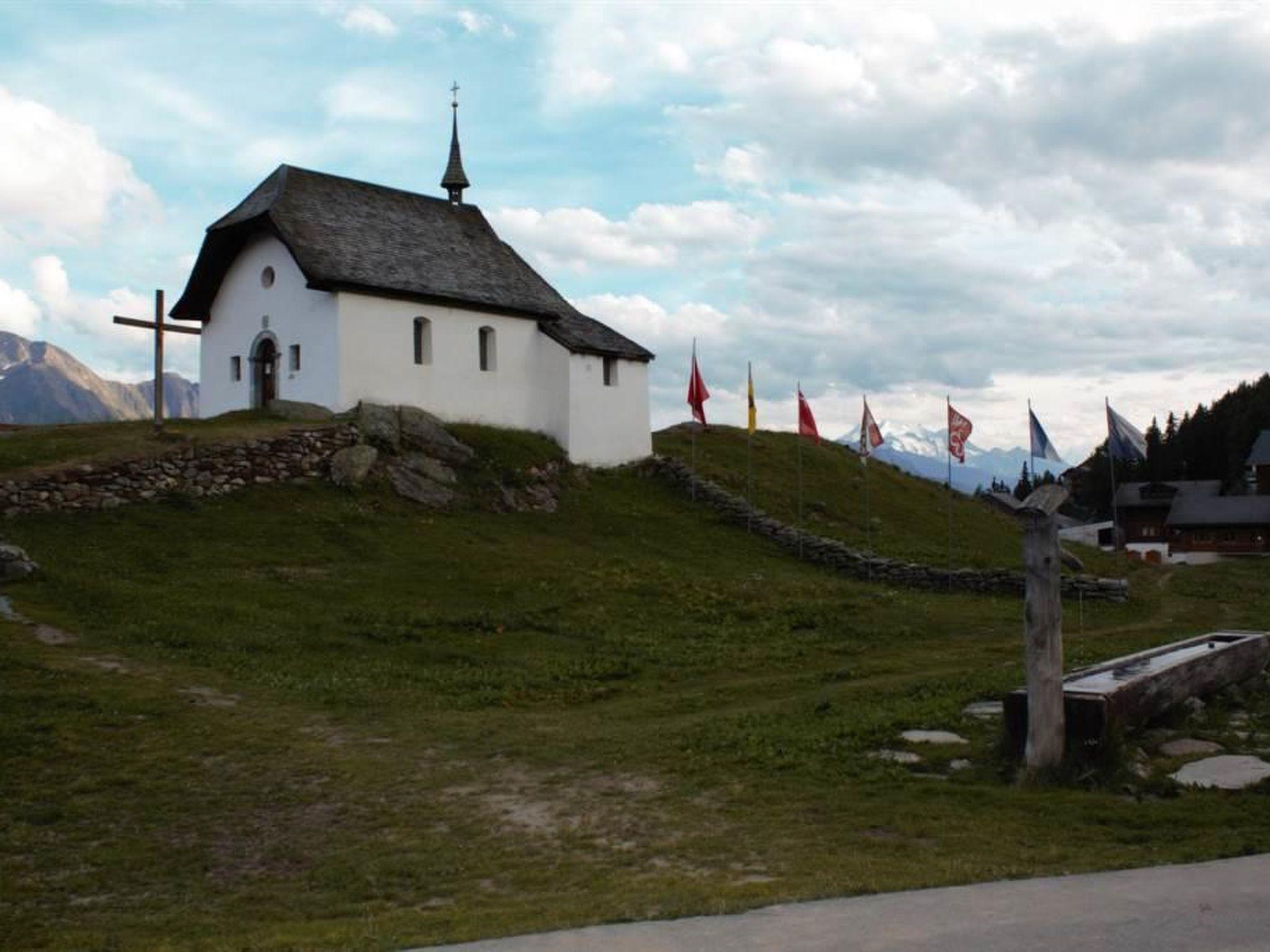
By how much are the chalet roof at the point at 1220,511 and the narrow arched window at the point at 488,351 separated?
215ft

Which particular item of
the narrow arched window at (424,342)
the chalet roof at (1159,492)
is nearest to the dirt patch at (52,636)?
the narrow arched window at (424,342)

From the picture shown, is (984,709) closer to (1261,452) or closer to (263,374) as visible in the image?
(263,374)

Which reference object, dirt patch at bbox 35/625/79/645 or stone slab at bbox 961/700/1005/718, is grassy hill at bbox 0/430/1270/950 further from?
stone slab at bbox 961/700/1005/718

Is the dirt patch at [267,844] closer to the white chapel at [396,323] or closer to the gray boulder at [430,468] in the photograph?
the gray boulder at [430,468]

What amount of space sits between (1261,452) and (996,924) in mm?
100192

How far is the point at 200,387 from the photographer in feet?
127

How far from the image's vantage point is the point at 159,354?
28.3 metres

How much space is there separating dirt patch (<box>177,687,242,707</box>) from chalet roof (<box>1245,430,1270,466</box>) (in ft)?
317

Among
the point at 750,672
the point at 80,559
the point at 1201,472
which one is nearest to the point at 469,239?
the point at 80,559

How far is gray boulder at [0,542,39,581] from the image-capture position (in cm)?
1958

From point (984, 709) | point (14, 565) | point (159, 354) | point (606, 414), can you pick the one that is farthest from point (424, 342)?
point (984, 709)

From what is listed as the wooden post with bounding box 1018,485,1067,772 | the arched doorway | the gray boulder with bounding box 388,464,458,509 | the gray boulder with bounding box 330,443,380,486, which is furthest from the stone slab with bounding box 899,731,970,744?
the arched doorway

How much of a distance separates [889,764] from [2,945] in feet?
24.9

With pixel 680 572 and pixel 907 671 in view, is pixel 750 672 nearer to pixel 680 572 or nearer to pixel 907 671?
pixel 907 671
